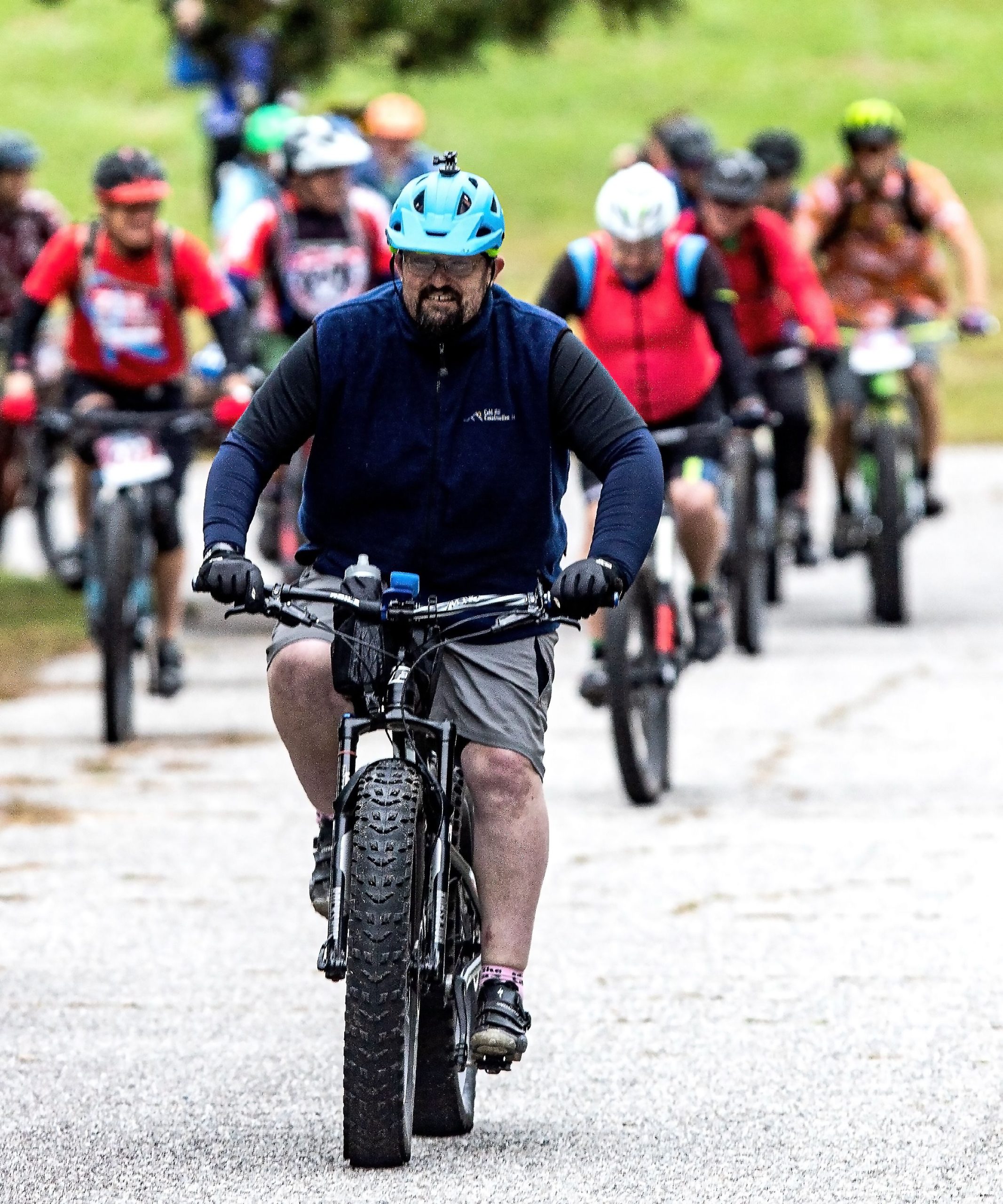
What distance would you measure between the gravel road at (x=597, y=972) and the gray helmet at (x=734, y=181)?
6.95ft

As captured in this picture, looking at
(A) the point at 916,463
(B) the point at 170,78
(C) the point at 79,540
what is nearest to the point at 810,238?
(A) the point at 916,463

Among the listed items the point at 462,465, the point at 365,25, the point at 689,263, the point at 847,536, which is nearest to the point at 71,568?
the point at 847,536

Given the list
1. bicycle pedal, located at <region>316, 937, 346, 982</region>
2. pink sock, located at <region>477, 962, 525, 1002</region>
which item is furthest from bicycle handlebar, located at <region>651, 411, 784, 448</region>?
bicycle pedal, located at <region>316, 937, 346, 982</region>

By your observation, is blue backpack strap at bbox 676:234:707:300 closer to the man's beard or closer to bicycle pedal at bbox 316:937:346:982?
the man's beard

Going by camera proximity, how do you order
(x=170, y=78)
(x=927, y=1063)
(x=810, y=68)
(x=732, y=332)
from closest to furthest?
(x=927, y=1063)
(x=732, y=332)
(x=170, y=78)
(x=810, y=68)

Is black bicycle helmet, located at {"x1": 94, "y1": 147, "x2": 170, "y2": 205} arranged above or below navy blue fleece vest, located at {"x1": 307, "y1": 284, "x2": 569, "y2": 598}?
above

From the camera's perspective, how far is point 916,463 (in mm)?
13719

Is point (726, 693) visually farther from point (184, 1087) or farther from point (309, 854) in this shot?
point (184, 1087)

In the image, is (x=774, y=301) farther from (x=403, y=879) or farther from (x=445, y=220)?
(x=403, y=879)

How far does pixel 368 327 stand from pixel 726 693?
21.6ft

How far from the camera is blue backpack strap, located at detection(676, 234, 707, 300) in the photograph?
9.59 metres

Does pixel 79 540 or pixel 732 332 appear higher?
pixel 732 332

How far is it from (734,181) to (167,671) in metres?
3.18

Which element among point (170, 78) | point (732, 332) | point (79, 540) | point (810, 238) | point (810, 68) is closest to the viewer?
point (732, 332)
